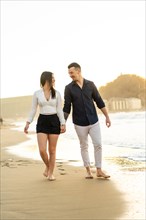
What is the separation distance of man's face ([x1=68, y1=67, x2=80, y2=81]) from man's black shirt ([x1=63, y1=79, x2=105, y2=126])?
0.22 m

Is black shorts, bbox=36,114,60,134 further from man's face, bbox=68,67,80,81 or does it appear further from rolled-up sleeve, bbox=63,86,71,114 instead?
man's face, bbox=68,67,80,81

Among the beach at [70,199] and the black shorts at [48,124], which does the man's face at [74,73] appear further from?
the beach at [70,199]

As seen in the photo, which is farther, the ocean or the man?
the ocean

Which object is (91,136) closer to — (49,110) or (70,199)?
(49,110)

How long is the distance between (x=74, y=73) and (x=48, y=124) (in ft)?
1.72

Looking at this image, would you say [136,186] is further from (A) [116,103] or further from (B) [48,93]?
(A) [116,103]

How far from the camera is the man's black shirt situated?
3.08 m

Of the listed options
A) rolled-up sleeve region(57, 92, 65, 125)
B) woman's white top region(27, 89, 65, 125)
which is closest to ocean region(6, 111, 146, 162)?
rolled-up sleeve region(57, 92, 65, 125)

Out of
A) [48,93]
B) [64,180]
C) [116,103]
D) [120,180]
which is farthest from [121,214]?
[116,103]

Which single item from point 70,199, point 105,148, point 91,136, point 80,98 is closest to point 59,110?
point 80,98

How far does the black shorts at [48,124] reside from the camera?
3.06 metres

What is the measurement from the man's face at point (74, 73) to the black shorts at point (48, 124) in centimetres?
33

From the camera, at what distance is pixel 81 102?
121 inches

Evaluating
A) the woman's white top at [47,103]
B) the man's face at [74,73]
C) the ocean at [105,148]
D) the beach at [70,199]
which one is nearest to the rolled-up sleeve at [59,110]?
the woman's white top at [47,103]
